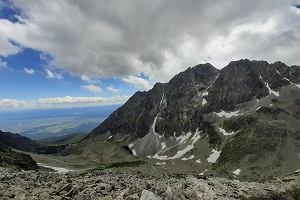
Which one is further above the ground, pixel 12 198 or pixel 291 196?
pixel 12 198

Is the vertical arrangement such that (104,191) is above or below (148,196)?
above

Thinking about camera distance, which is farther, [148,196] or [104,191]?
[104,191]

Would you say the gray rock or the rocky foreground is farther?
the gray rock

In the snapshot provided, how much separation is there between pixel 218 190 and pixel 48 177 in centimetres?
1699

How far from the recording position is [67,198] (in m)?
27.0

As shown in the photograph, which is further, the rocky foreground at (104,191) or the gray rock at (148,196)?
the gray rock at (148,196)

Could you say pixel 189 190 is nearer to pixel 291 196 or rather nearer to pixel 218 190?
pixel 218 190

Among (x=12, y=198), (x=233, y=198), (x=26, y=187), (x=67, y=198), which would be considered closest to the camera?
(x=12, y=198)

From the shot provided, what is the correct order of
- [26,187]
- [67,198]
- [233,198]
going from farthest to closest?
[233,198]
[26,187]
[67,198]

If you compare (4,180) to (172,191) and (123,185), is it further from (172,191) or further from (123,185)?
(172,191)

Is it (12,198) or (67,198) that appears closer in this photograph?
(12,198)

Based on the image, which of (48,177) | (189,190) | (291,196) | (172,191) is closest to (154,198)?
(172,191)

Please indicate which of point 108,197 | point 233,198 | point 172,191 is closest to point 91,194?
point 108,197

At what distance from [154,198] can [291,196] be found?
49.5 feet
